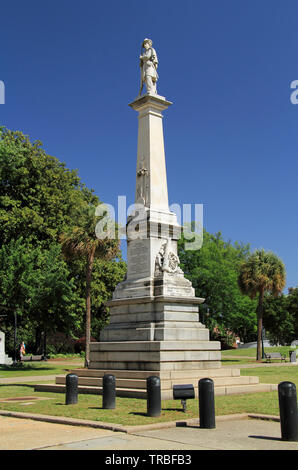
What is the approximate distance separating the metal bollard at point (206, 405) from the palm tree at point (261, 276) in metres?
28.9

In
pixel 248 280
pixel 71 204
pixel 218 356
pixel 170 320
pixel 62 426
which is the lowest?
pixel 62 426

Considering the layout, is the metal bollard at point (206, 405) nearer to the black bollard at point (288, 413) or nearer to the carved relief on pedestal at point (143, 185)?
the black bollard at point (288, 413)

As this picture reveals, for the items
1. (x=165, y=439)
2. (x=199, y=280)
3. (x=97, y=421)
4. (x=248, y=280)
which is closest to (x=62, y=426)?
(x=97, y=421)

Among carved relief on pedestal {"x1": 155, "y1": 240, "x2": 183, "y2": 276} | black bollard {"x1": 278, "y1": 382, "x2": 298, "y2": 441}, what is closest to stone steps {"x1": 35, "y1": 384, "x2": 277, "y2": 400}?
carved relief on pedestal {"x1": 155, "y1": 240, "x2": 183, "y2": 276}

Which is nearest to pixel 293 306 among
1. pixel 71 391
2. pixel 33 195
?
pixel 33 195

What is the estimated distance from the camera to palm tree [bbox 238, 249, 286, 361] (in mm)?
37688

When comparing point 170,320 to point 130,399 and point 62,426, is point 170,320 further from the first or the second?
point 62,426

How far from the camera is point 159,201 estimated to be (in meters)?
18.6

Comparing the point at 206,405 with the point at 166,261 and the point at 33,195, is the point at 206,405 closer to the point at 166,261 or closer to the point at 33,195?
the point at 166,261

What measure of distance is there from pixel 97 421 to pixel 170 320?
23.3ft

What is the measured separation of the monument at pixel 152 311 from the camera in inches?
596

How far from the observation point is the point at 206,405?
30.5ft

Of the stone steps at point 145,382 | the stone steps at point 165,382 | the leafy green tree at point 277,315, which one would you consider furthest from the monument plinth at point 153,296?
the leafy green tree at point 277,315

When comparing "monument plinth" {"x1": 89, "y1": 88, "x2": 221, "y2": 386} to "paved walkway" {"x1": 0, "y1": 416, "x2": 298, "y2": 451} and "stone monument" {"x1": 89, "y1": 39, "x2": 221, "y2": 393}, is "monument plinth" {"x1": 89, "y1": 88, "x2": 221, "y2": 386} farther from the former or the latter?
"paved walkway" {"x1": 0, "y1": 416, "x2": 298, "y2": 451}
